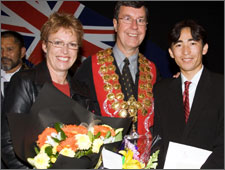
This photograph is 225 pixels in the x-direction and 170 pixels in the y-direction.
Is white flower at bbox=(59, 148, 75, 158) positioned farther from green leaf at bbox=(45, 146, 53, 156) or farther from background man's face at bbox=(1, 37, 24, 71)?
background man's face at bbox=(1, 37, 24, 71)

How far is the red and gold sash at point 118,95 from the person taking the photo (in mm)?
2527

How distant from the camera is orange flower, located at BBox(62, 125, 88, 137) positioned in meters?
1.37

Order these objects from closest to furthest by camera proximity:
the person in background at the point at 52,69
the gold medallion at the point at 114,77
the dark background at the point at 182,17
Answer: the person in background at the point at 52,69 → the gold medallion at the point at 114,77 → the dark background at the point at 182,17

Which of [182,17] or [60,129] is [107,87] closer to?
[60,129]

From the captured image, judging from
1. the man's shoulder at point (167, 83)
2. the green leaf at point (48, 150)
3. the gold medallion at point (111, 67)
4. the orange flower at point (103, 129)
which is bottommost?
the green leaf at point (48, 150)

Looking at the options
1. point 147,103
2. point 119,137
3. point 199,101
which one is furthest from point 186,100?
point 119,137

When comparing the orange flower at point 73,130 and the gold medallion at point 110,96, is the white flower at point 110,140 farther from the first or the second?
the gold medallion at point 110,96

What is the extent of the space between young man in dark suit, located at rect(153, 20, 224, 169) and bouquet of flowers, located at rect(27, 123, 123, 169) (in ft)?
2.03

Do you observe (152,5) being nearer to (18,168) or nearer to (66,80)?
(66,80)

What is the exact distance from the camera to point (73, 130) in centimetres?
138

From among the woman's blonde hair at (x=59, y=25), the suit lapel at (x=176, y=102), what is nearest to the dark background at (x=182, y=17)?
the suit lapel at (x=176, y=102)

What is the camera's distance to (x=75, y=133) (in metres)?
1.36

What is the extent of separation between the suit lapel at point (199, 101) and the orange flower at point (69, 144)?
0.93 metres

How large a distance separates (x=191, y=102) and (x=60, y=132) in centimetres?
108
